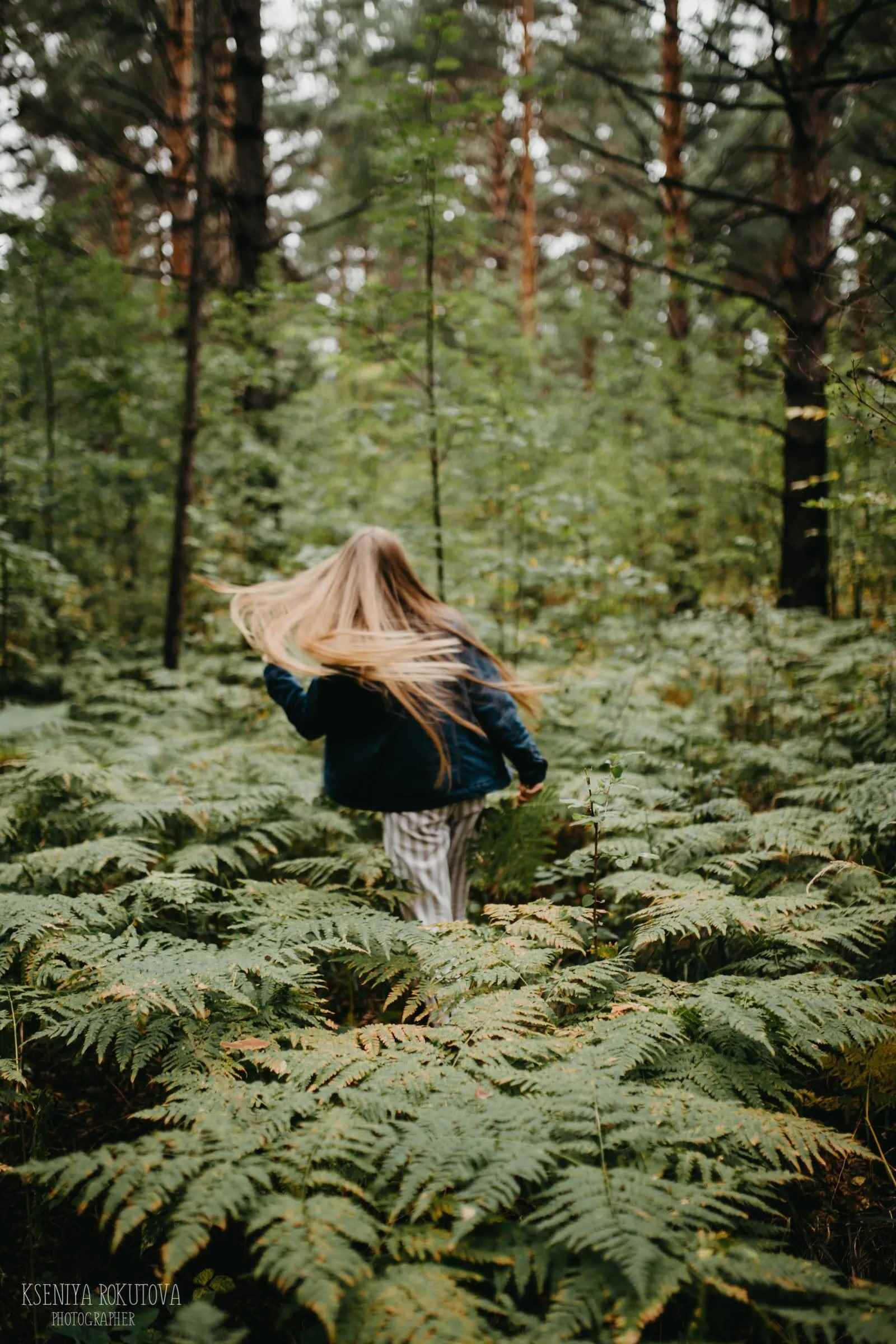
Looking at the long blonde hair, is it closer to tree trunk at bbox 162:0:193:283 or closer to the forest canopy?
the forest canopy

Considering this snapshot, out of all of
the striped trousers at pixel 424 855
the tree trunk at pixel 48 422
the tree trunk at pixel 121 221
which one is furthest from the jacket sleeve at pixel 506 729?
the tree trunk at pixel 121 221

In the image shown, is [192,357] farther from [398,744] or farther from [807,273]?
[807,273]

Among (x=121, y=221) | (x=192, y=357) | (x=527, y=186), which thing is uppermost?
(x=527, y=186)

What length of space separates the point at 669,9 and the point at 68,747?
12080mm

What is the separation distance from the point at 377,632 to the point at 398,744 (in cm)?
56

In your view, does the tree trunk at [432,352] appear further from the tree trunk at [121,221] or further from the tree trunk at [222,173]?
the tree trunk at [121,221]

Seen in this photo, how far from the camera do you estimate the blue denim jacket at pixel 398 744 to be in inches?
138

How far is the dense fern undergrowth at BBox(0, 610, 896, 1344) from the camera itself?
1.59 metres

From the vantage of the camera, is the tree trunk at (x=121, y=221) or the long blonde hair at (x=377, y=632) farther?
the tree trunk at (x=121, y=221)

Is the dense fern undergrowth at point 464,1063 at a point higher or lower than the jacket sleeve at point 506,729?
lower

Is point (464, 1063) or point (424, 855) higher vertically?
point (424, 855)

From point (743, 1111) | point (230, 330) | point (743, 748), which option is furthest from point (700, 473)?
point (743, 1111)

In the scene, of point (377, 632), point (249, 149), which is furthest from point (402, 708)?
point (249, 149)

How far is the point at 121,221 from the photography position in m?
15.7
